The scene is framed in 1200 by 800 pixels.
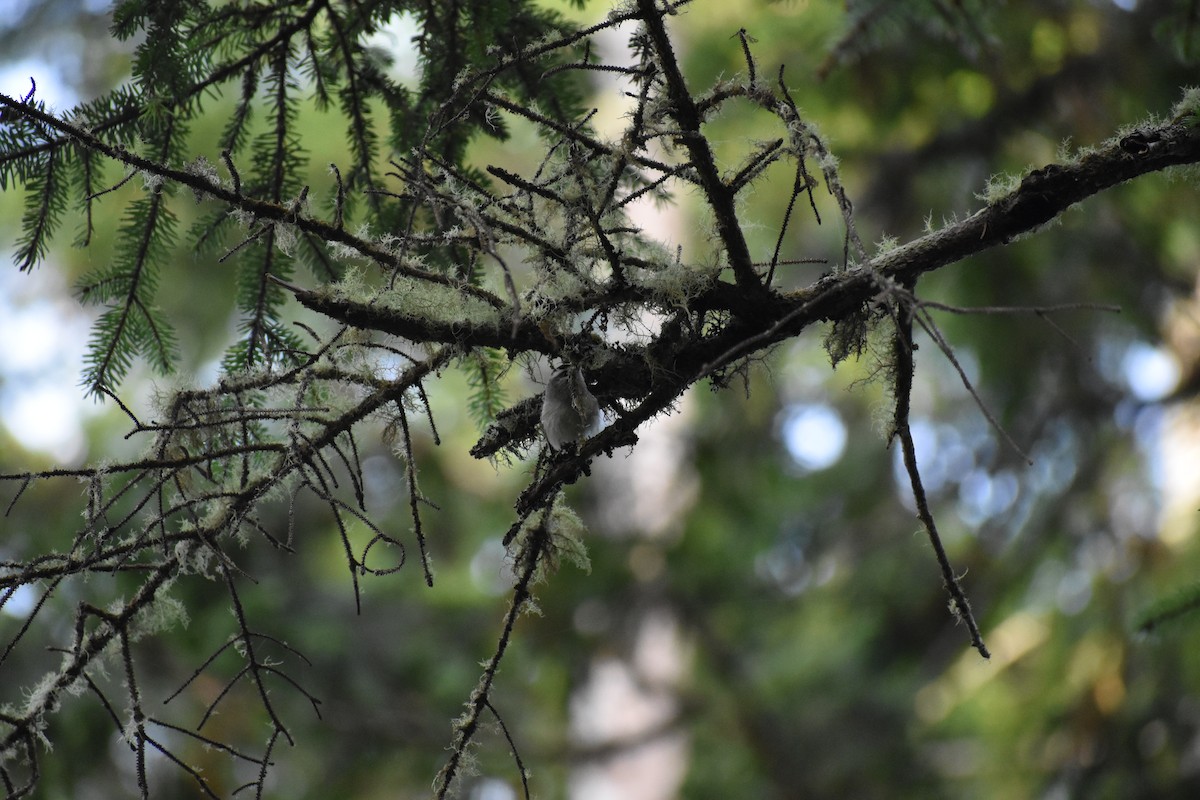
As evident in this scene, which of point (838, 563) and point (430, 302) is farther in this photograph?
point (838, 563)

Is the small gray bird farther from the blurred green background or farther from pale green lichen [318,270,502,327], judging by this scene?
the blurred green background

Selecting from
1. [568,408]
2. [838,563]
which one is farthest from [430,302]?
[838,563]

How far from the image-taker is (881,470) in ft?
16.8

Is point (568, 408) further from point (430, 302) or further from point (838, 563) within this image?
point (838, 563)

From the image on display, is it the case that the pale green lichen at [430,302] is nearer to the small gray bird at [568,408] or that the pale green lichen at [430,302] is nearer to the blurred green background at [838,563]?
the small gray bird at [568,408]

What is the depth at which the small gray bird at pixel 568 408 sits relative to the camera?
3.91ft

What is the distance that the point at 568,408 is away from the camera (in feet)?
3.92

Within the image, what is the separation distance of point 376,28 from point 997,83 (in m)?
2.64

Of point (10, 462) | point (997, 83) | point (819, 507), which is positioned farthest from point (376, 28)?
point (10, 462)

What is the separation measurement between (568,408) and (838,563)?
157 inches

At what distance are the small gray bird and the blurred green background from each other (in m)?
1.88

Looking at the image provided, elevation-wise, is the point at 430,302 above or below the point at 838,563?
below

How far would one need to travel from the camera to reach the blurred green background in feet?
11.4

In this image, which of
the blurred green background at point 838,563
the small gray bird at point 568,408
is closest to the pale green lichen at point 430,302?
the small gray bird at point 568,408
